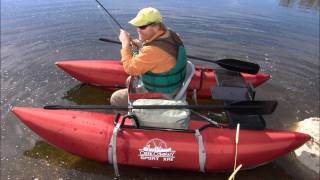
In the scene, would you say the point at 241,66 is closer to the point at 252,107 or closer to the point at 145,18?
the point at 252,107

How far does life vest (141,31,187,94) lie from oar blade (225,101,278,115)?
1036 millimetres

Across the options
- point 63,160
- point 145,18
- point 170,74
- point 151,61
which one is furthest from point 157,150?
point 145,18

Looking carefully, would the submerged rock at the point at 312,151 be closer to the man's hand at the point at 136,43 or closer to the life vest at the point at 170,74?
the life vest at the point at 170,74

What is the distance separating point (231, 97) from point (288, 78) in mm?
4574

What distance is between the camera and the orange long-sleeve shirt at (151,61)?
566cm

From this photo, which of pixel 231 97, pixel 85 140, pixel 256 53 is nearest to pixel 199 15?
pixel 256 53

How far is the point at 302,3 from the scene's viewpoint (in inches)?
784

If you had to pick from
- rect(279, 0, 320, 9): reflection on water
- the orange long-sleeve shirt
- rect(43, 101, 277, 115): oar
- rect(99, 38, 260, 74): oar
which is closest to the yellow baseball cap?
the orange long-sleeve shirt

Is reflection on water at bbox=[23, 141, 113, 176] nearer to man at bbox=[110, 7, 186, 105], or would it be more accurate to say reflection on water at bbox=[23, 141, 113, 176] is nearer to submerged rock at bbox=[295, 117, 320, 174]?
man at bbox=[110, 7, 186, 105]

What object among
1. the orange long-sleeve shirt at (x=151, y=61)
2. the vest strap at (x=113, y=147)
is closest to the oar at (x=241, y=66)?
the orange long-sleeve shirt at (x=151, y=61)

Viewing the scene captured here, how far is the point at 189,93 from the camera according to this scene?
820 cm

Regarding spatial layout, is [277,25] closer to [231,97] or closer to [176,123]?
[231,97]

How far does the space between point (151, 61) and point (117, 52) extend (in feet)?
19.6

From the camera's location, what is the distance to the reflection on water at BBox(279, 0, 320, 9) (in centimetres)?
1917
